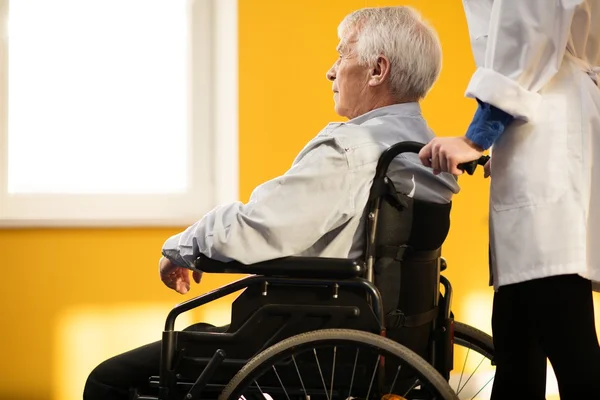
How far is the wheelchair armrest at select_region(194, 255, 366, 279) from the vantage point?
1.47 metres

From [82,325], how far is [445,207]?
1.80 metres

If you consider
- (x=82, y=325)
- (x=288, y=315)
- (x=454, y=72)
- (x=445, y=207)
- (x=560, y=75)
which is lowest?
(x=82, y=325)

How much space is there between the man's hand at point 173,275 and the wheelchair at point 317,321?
24 centimetres

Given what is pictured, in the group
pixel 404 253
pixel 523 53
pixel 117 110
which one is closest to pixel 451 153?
pixel 523 53

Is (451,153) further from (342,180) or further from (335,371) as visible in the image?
(335,371)

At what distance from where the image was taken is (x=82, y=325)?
3.00 m

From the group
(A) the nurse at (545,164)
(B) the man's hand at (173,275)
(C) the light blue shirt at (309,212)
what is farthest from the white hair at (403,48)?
(B) the man's hand at (173,275)

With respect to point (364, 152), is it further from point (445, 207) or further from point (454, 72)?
point (454, 72)

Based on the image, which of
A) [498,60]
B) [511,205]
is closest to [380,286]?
[511,205]

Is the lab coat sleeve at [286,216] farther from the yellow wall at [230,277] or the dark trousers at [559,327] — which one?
the yellow wall at [230,277]

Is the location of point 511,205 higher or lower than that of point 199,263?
higher

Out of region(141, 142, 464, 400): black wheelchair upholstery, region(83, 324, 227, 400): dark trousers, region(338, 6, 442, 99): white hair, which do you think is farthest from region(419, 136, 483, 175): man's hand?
region(83, 324, 227, 400): dark trousers

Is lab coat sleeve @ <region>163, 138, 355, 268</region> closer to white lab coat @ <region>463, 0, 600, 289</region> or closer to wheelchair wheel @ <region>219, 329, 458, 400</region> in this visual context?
wheelchair wheel @ <region>219, 329, 458, 400</region>

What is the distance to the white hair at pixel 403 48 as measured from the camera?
175 centimetres
